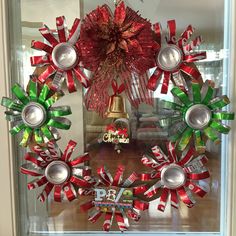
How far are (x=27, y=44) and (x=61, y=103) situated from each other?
0.59ft

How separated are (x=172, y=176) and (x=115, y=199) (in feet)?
0.50

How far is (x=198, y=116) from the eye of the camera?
77cm

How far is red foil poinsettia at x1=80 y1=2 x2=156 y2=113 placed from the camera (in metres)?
0.74

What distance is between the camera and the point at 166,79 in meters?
0.78

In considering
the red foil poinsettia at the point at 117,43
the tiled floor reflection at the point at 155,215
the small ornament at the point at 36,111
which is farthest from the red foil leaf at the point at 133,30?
the tiled floor reflection at the point at 155,215

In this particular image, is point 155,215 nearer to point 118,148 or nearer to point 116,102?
point 118,148

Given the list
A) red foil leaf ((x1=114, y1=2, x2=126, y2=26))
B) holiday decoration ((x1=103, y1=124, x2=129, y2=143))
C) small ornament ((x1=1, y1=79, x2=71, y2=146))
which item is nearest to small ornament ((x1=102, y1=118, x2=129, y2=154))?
holiday decoration ((x1=103, y1=124, x2=129, y2=143))

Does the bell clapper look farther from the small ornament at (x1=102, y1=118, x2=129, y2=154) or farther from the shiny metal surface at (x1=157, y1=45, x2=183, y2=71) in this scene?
the shiny metal surface at (x1=157, y1=45, x2=183, y2=71)

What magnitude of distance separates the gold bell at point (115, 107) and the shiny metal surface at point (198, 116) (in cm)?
16

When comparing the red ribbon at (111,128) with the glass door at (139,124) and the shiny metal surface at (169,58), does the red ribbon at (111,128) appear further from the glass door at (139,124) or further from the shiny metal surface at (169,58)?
the shiny metal surface at (169,58)

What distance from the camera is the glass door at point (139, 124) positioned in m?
0.85

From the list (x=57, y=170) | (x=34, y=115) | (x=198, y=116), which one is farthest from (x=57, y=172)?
(x=198, y=116)

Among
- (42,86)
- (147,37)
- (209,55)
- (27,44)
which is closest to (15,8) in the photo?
(27,44)

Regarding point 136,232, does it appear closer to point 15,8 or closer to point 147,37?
point 147,37
